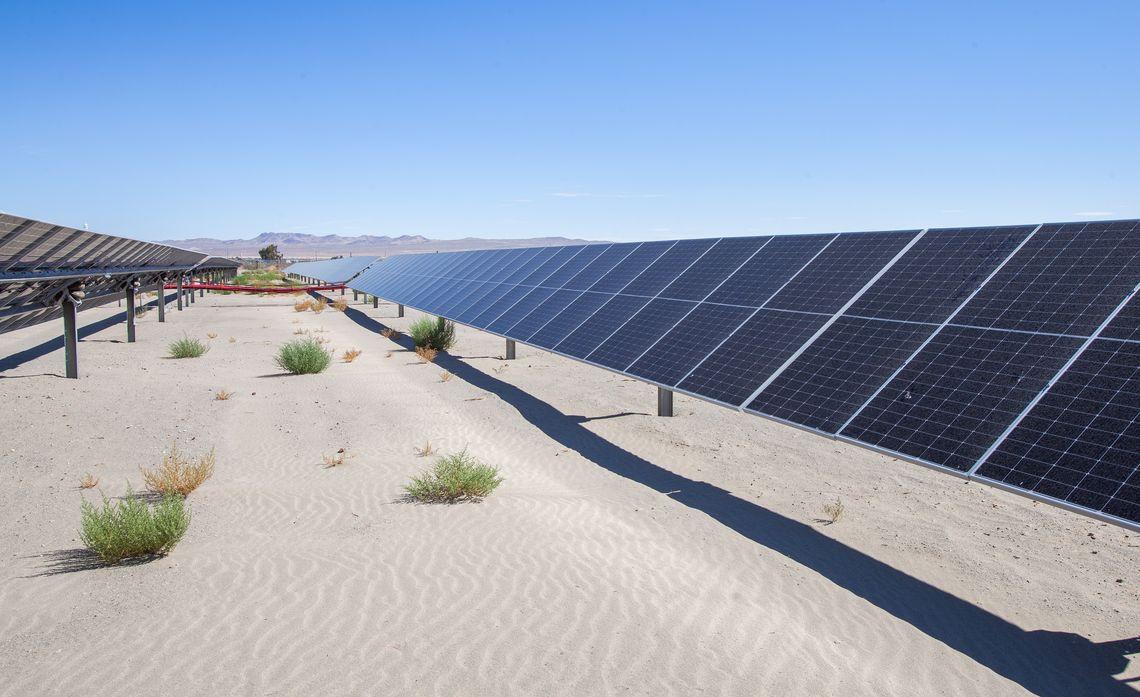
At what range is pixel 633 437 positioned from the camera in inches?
460

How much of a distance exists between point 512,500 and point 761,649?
3.76 m

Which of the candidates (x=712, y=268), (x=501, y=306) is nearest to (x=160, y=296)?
(x=501, y=306)

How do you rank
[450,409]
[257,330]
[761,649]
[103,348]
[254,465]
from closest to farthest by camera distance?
[761,649] → [254,465] → [450,409] → [103,348] → [257,330]

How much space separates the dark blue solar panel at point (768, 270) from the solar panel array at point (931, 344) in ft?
0.12

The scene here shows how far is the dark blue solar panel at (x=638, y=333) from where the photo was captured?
11984 mm

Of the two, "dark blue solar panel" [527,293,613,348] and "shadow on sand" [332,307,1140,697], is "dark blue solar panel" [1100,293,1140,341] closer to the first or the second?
"shadow on sand" [332,307,1140,697]

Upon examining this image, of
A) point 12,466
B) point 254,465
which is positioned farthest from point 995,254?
point 12,466

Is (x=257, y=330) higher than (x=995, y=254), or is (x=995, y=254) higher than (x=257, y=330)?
(x=995, y=254)

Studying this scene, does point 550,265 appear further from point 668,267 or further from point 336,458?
point 336,458

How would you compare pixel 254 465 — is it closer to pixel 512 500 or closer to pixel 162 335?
pixel 512 500

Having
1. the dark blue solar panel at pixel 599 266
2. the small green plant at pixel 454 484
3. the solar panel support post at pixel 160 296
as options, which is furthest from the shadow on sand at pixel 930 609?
the solar panel support post at pixel 160 296

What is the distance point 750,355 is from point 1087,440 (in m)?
4.38

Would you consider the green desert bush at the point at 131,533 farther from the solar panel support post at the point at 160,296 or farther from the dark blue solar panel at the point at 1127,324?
the solar panel support post at the point at 160,296

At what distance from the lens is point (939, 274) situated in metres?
9.40
